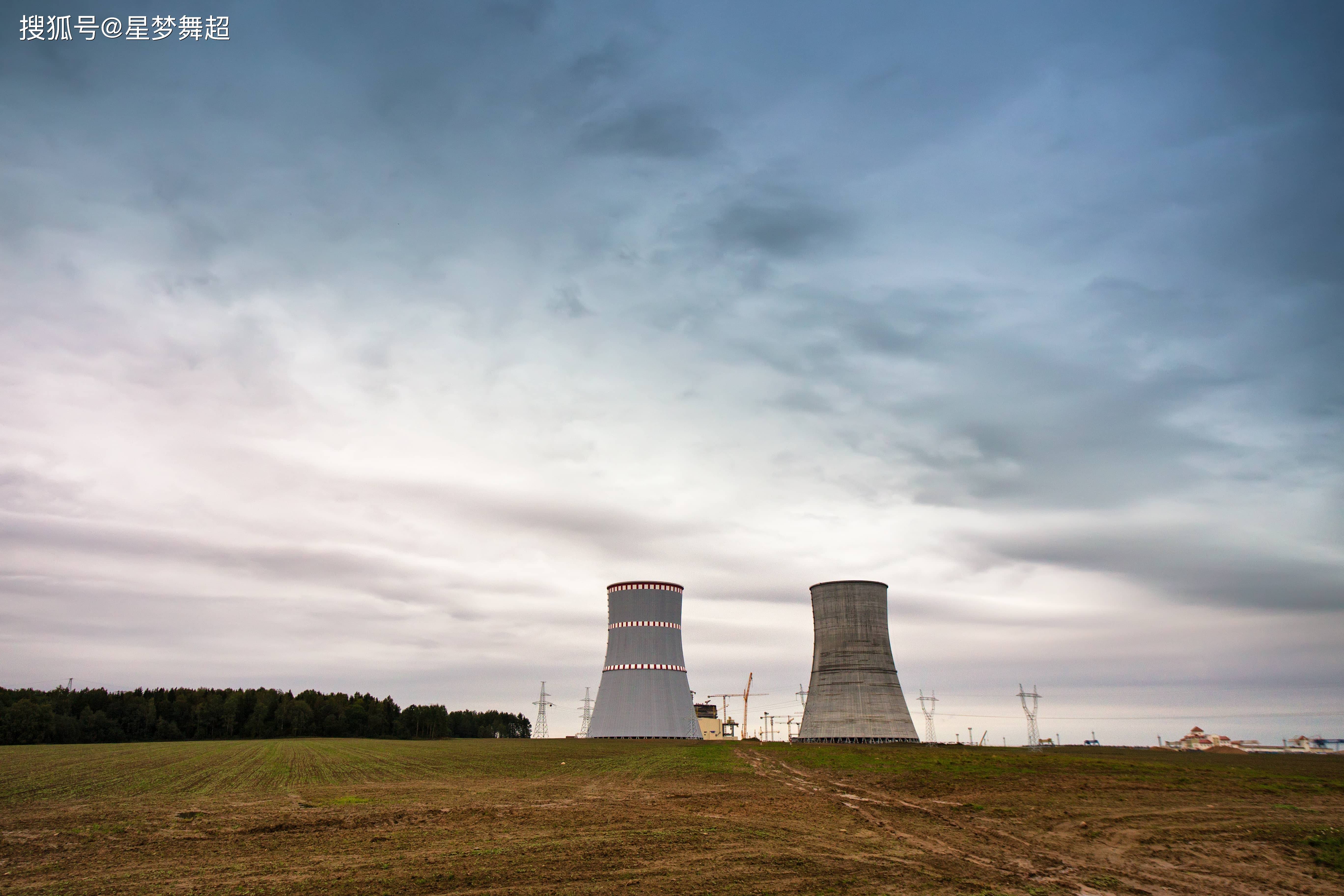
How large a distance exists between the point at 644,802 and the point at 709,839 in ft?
18.9

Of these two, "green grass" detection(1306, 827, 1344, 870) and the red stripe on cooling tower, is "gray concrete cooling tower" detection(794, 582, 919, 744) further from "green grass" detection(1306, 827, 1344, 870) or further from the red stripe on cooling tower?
"green grass" detection(1306, 827, 1344, 870)

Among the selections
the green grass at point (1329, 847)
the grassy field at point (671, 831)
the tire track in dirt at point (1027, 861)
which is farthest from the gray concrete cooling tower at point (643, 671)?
the green grass at point (1329, 847)

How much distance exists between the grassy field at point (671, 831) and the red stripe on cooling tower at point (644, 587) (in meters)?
24.0

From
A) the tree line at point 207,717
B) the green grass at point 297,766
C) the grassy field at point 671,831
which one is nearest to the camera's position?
the grassy field at point 671,831

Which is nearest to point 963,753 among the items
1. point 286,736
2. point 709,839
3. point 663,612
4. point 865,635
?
point 865,635

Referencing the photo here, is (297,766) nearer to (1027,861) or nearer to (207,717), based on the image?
(1027,861)

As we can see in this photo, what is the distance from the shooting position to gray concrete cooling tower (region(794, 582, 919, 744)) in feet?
158

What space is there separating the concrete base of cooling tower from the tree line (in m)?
49.8

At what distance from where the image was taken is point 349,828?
1376 cm

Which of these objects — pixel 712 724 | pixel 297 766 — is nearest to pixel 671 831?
pixel 297 766

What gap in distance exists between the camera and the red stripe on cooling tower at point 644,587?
53.5 m

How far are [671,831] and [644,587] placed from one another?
40.1 meters

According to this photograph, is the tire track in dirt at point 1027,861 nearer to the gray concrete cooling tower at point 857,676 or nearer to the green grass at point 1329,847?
the green grass at point 1329,847

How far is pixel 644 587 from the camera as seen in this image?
5359cm
